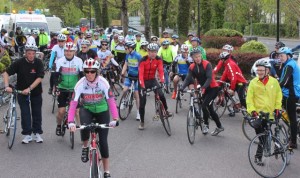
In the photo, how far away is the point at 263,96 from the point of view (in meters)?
7.66

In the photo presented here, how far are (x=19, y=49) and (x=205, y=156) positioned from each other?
52.8 feet

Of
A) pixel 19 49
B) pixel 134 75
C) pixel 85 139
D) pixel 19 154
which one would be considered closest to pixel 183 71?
pixel 134 75

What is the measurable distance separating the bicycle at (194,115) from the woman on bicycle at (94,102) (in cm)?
303

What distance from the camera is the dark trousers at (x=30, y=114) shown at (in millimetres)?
9430

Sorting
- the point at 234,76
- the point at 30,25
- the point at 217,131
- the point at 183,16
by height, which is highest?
the point at 183,16

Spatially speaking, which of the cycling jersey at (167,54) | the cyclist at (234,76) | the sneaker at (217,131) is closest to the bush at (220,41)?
the cycling jersey at (167,54)

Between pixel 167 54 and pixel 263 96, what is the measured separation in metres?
8.96

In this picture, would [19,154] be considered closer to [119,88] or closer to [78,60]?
[78,60]

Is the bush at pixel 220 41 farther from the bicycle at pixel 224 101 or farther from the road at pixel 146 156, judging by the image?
the road at pixel 146 156

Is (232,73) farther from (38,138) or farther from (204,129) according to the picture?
(38,138)

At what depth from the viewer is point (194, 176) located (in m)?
7.50

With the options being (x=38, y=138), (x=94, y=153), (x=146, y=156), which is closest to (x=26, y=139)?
(x=38, y=138)

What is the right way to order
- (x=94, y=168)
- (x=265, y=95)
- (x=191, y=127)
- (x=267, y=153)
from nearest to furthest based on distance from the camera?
(x=94, y=168) < (x=267, y=153) < (x=265, y=95) < (x=191, y=127)

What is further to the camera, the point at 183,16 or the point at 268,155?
the point at 183,16
